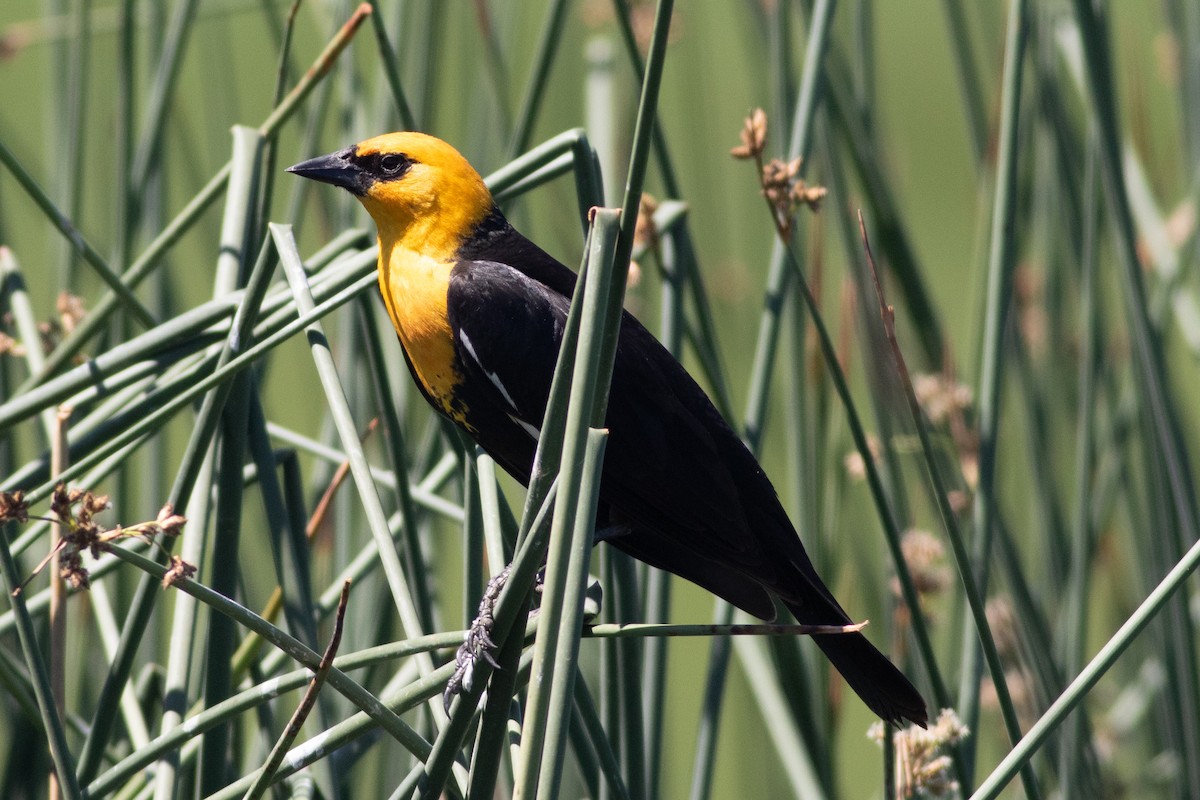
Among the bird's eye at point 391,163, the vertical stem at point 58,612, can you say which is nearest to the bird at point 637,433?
the bird's eye at point 391,163

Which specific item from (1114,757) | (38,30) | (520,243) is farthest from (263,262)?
(1114,757)

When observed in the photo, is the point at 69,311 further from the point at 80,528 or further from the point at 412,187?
the point at 80,528

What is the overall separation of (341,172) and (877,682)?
0.75 metres

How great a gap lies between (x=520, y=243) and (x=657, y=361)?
0.24 metres

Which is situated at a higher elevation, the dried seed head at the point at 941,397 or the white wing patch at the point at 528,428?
the white wing patch at the point at 528,428

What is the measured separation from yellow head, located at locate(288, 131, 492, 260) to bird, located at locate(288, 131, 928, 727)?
4 cm

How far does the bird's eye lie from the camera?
1333 millimetres

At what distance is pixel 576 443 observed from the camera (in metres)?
0.63

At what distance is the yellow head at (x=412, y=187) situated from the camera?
1.31 metres

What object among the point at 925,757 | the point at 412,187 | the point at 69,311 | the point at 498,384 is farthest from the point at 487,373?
the point at 925,757

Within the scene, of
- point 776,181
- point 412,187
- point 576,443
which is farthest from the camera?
point 412,187

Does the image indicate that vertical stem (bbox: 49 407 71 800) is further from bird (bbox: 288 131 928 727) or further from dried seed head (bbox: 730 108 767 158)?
dried seed head (bbox: 730 108 767 158)

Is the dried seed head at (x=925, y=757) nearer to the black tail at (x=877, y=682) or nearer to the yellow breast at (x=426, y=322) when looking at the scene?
the black tail at (x=877, y=682)

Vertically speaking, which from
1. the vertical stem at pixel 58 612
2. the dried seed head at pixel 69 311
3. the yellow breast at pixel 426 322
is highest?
the dried seed head at pixel 69 311
